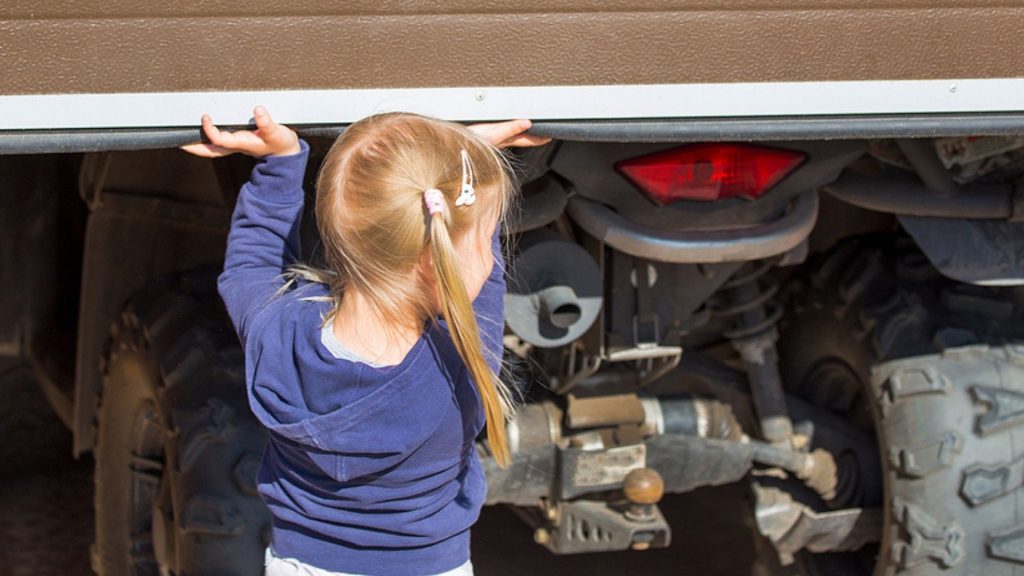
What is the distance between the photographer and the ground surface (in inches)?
161

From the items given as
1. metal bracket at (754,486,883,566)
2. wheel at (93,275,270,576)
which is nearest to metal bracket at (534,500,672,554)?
metal bracket at (754,486,883,566)

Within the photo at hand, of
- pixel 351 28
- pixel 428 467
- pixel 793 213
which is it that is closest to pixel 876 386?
pixel 793 213

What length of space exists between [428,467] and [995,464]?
140cm

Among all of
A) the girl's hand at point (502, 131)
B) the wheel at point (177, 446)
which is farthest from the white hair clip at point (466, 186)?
the wheel at point (177, 446)

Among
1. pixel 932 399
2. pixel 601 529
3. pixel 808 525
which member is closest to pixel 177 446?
pixel 601 529

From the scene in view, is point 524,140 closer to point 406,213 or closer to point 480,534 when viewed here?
point 406,213

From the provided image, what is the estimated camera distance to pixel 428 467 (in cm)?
204

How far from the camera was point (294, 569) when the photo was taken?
2.12 m

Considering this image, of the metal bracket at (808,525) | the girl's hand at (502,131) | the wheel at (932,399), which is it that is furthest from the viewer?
the metal bracket at (808,525)

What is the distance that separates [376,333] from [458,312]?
0.20m

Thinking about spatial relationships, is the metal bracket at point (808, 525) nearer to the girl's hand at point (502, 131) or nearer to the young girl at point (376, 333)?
the young girl at point (376, 333)

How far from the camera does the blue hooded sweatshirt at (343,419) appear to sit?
195 centimetres

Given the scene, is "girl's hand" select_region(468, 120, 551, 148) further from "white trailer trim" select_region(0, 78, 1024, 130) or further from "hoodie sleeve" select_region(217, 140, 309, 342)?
"hoodie sleeve" select_region(217, 140, 309, 342)

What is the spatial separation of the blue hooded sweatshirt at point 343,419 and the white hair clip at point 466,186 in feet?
0.66
